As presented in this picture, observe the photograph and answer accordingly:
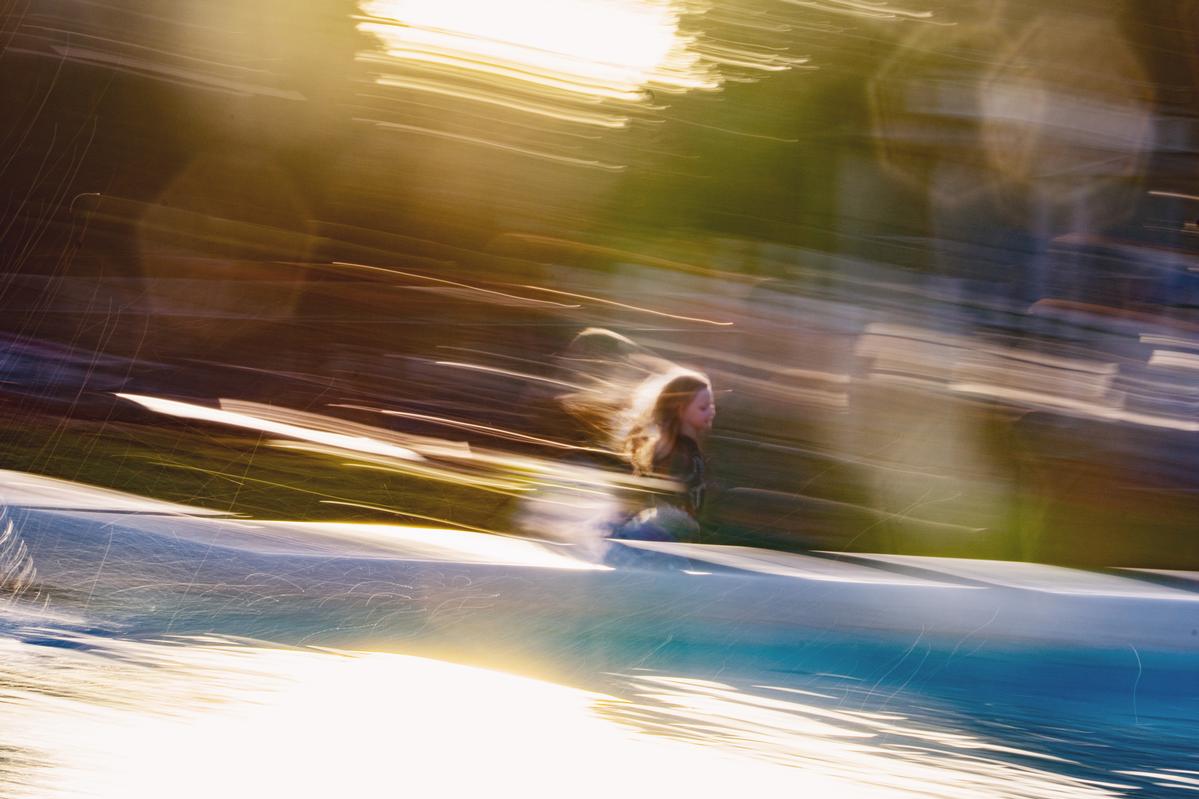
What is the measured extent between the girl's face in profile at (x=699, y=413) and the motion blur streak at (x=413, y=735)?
66 centimetres

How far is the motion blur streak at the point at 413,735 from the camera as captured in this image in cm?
167

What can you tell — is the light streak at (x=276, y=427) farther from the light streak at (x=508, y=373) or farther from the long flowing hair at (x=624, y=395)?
the long flowing hair at (x=624, y=395)

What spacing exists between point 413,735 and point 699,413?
1.08 meters

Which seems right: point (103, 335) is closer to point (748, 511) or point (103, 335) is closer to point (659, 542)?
point (659, 542)

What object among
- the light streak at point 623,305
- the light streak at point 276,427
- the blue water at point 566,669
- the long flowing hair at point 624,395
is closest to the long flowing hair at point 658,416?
the long flowing hair at point 624,395

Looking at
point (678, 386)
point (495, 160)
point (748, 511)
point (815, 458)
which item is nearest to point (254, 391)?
point (495, 160)

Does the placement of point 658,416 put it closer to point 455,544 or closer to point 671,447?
point 671,447

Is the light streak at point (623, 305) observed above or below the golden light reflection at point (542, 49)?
below

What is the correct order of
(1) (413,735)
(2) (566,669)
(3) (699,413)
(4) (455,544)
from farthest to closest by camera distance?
(3) (699,413), (4) (455,544), (2) (566,669), (1) (413,735)

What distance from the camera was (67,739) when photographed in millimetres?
1756

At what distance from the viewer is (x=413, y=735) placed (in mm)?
1841

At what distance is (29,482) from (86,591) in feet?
1.28

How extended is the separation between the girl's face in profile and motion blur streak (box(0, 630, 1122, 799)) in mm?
659

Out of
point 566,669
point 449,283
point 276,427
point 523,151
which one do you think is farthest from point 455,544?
point 523,151
